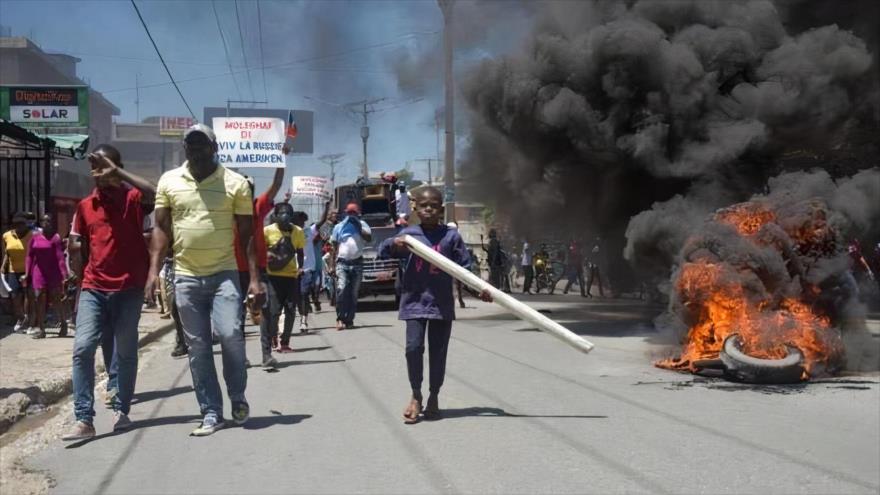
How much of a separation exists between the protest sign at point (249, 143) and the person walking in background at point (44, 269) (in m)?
11.8

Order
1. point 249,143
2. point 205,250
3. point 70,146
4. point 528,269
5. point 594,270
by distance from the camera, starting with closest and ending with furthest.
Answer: point 205,250
point 70,146
point 594,270
point 249,143
point 528,269

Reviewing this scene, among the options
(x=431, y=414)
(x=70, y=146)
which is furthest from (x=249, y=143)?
(x=431, y=414)

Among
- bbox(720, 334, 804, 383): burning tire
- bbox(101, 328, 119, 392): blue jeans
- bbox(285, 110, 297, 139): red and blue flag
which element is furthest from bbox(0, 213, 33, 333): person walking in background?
bbox(720, 334, 804, 383): burning tire

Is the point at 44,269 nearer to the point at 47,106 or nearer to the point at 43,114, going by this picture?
the point at 43,114

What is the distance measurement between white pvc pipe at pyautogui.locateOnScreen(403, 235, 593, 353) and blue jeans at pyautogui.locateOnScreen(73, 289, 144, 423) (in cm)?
207

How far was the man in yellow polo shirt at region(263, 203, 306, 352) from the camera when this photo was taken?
9789 millimetres

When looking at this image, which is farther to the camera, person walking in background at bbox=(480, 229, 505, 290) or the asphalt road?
person walking in background at bbox=(480, 229, 505, 290)

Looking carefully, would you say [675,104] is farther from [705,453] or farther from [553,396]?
[705,453]

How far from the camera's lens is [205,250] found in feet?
19.2

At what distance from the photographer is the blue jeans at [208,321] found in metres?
5.86

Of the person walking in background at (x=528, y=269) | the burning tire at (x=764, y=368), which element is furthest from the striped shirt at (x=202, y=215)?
the person walking in background at (x=528, y=269)

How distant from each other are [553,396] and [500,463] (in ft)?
8.31

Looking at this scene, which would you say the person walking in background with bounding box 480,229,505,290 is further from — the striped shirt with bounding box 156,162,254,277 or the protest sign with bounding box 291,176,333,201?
the striped shirt with bounding box 156,162,254,277

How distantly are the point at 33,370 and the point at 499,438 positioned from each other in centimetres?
602
